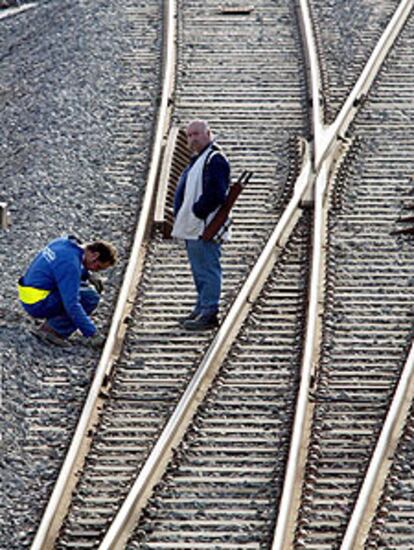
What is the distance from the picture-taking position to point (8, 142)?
17094mm

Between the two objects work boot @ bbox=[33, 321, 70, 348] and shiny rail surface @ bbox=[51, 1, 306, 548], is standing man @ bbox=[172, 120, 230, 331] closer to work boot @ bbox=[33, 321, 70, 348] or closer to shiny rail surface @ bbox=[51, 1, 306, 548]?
shiny rail surface @ bbox=[51, 1, 306, 548]

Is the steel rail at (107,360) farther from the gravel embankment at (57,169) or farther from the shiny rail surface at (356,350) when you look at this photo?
the shiny rail surface at (356,350)

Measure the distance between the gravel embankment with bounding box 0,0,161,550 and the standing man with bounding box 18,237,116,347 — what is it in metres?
0.17

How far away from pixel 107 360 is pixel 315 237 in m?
2.75

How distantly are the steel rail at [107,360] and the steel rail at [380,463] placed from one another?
5.87 feet

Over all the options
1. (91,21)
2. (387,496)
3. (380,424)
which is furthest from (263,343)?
(91,21)

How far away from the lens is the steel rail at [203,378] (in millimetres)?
10023

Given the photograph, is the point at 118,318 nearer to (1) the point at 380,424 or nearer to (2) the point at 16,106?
(1) the point at 380,424

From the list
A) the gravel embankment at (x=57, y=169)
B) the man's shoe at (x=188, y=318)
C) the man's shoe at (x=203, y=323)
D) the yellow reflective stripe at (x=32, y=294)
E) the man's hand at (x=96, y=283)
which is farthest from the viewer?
the man's hand at (x=96, y=283)

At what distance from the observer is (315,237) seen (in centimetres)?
1403

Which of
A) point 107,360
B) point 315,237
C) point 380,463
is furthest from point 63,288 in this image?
point 380,463

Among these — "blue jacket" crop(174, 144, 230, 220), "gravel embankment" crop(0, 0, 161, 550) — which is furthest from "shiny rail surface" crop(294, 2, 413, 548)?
"gravel embankment" crop(0, 0, 161, 550)

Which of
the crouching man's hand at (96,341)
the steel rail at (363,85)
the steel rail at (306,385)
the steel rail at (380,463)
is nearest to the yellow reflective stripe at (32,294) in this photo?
the crouching man's hand at (96,341)

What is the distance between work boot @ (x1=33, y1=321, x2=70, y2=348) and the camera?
12461mm
